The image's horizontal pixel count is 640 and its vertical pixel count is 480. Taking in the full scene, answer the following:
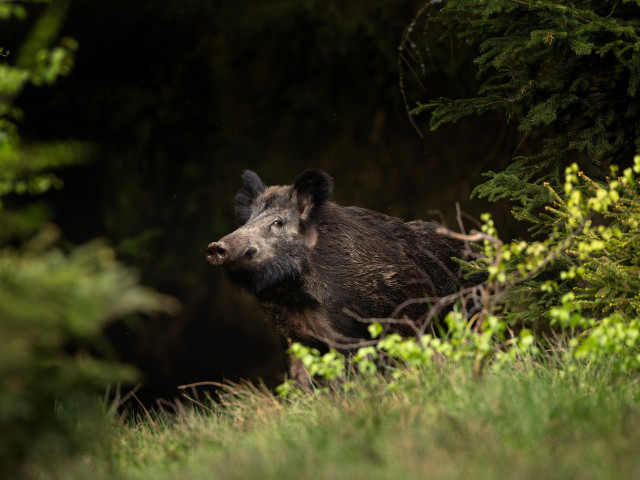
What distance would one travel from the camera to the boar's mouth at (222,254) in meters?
5.84

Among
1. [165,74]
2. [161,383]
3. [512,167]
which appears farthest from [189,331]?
[512,167]

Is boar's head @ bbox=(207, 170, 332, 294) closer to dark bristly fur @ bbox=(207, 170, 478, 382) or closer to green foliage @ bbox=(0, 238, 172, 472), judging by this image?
dark bristly fur @ bbox=(207, 170, 478, 382)

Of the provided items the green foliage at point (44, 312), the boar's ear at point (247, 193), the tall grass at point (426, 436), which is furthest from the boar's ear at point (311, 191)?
the green foliage at point (44, 312)

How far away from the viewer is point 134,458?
4.06 m

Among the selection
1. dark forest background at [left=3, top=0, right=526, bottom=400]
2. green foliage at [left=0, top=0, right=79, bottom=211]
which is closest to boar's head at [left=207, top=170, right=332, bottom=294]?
dark forest background at [left=3, top=0, right=526, bottom=400]

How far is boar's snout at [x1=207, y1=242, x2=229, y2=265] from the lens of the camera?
5840mm

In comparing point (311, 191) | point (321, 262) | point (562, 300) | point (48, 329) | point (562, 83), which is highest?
point (562, 83)

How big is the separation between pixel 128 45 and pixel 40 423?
21.2 ft

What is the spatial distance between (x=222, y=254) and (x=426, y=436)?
10.2ft

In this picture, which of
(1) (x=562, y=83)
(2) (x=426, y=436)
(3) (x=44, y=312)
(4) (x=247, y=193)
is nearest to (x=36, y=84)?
(3) (x=44, y=312)

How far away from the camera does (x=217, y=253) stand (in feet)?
19.3

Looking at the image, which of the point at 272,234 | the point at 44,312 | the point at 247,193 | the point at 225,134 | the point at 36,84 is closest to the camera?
the point at 44,312

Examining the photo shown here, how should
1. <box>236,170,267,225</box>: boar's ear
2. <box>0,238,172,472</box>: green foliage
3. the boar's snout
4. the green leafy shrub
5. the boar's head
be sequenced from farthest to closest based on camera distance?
<box>236,170,267,225</box>: boar's ear
the boar's head
the boar's snout
the green leafy shrub
<box>0,238,172,472</box>: green foliage

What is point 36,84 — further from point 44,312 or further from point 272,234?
point 272,234
